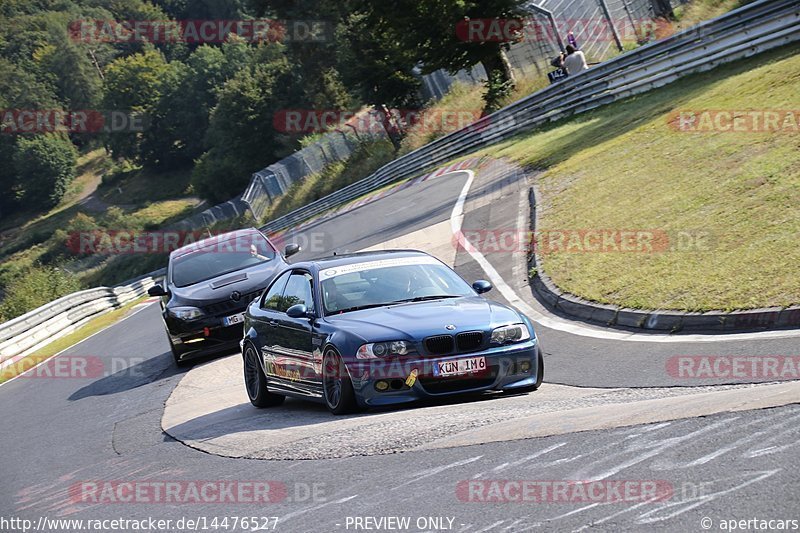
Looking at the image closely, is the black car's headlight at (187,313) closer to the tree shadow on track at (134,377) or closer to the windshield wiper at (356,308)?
the tree shadow on track at (134,377)

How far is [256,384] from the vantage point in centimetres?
1134

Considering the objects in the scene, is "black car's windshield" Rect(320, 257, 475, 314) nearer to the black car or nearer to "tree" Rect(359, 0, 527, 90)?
the black car

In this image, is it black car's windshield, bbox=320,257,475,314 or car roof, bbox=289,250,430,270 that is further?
car roof, bbox=289,250,430,270

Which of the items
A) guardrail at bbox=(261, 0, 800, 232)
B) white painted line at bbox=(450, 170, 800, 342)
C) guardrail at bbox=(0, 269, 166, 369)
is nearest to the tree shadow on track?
white painted line at bbox=(450, 170, 800, 342)

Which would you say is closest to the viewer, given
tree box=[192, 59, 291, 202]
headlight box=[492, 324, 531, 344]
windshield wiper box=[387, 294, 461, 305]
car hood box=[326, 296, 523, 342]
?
car hood box=[326, 296, 523, 342]

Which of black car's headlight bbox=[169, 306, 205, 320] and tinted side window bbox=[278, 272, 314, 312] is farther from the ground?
tinted side window bbox=[278, 272, 314, 312]

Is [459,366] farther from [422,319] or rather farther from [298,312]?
[298,312]

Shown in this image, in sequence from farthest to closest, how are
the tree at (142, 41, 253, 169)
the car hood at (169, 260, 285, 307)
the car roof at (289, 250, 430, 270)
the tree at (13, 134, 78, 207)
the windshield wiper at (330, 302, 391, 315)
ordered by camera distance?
the tree at (13, 134, 78, 207) < the tree at (142, 41, 253, 169) < the car hood at (169, 260, 285, 307) < the car roof at (289, 250, 430, 270) < the windshield wiper at (330, 302, 391, 315)

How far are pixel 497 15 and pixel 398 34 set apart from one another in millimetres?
4371

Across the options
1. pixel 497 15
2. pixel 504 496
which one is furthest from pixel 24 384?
pixel 497 15

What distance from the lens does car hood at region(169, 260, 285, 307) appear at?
15.9 metres

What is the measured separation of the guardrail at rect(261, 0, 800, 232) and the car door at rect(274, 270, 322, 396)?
1620 cm

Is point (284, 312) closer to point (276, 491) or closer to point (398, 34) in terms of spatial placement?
point (276, 491)

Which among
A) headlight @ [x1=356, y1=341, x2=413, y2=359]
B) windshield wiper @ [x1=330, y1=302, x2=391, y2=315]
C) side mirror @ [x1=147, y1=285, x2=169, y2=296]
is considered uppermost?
side mirror @ [x1=147, y1=285, x2=169, y2=296]
